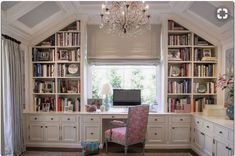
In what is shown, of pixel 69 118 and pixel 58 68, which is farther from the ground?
pixel 58 68

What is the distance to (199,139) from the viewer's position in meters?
4.03

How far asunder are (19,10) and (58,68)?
151 centimetres

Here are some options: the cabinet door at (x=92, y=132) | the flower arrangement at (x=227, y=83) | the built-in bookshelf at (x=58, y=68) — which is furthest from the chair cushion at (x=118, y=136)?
the flower arrangement at (x=227, y=83)

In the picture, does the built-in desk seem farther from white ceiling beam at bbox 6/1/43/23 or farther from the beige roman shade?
white ceiling beam at bbox 6/1/43/23

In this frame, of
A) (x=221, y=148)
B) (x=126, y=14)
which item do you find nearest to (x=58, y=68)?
(x=126, y=14)

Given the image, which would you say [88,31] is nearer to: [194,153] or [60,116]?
[60,116]

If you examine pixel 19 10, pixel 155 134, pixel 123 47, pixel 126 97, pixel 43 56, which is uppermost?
pixel 19 10

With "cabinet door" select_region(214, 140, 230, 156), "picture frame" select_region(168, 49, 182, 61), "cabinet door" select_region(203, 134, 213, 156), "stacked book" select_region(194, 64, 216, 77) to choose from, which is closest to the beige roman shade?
"picture frame" select_region(168, 49, 182, 61)

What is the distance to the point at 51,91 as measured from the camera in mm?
4758

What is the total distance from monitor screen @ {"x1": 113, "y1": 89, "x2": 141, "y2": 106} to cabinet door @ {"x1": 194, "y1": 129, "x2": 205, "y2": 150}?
4.17 feet

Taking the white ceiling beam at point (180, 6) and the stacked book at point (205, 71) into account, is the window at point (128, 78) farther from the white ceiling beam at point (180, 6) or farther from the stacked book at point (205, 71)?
the white ceiling beam at point (180, 6)

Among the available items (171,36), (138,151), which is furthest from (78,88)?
(171,36)

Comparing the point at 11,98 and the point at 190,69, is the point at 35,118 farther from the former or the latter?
the point at 190,69

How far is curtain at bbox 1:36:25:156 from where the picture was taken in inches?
142
